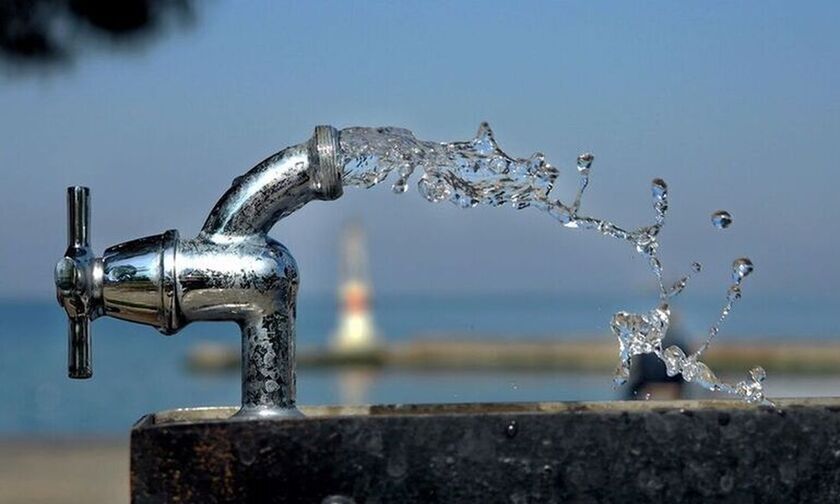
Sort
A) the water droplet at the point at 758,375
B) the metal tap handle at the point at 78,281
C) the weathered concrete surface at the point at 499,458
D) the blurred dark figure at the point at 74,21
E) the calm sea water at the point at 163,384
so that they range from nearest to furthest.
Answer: the weathered concrete surface at the point at 499,458, the metal tap handle at the point at 78,281, the water droplet at the point at 758,375, the blurred dark figure at the point at 74,21, the calm sea water at the point at 163,384

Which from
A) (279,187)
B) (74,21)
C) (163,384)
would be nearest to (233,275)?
(279,187)

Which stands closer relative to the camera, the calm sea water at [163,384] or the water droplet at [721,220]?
the water droplet at [721,220]

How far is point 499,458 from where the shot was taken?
52.8 inches

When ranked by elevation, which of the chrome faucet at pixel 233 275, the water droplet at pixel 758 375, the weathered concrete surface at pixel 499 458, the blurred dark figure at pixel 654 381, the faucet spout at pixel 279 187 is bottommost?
the weathered concrete surface at pixel 499 458

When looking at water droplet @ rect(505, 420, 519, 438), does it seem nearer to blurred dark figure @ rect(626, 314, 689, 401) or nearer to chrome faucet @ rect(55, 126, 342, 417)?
chrome faucet @ rect(55, 126, 342, 417)

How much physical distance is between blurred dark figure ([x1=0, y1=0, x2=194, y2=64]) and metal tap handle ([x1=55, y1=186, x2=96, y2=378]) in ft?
12.2

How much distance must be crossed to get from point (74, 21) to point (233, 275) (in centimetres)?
419

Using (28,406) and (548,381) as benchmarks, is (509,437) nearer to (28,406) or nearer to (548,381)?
(548,381)

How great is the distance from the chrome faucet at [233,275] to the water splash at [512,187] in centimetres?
4

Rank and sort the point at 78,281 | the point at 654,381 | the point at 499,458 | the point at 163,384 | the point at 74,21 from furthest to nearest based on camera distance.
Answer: the point at 163,384
the point at 654,381
the point at 74,21
the point at 78,281
the point at 499,458

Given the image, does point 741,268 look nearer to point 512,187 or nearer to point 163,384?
point 512,187

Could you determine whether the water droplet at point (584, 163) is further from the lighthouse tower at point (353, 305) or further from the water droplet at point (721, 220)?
the lighthouse tower at point (353, 305)

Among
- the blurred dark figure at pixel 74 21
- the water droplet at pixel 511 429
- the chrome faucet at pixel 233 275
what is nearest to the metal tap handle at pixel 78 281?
the chrome faucet at pixel 233 275

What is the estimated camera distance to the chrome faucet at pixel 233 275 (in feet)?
5.04
